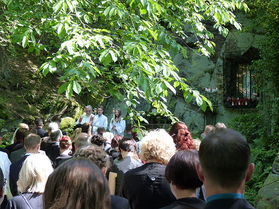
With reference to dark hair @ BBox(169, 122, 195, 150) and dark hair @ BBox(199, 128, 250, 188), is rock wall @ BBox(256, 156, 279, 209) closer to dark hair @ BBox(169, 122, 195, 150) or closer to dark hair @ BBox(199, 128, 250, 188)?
dark hair @ BBox(169, 122, 195, 150)

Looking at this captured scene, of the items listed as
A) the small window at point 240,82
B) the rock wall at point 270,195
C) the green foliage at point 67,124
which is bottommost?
the rock wall at point 270,195

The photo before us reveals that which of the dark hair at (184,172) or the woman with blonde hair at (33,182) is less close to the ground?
the dark hair at (184,172)

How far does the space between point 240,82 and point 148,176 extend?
1516 cm

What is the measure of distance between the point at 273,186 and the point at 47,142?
4344 mm

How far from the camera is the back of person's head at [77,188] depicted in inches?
68.1

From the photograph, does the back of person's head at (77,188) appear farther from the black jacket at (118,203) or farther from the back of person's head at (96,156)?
the back of person's head at (96,156)

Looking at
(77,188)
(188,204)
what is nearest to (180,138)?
(188,204)

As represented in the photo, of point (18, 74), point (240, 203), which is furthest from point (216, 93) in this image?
point (240, 203)

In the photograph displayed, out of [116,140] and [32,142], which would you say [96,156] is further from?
[116,140]

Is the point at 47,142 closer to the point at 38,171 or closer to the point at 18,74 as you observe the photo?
the point at 38,171

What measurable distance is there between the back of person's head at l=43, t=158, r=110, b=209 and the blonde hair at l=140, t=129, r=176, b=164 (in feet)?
5.63

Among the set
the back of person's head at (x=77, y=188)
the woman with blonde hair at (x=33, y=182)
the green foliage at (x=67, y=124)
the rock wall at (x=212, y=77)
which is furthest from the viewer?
the rock wall at (x=212, y=77)

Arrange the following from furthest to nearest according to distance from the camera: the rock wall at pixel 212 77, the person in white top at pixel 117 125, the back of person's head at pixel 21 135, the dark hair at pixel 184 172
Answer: the rock wall at pixel 212 77 < the person in white top at pixel 117 125 < the back of person's head at pixel 21 135 < the dark hair at pixel 184 172

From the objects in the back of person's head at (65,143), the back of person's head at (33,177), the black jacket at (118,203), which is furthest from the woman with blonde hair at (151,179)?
the back of person's head at (65,143)
